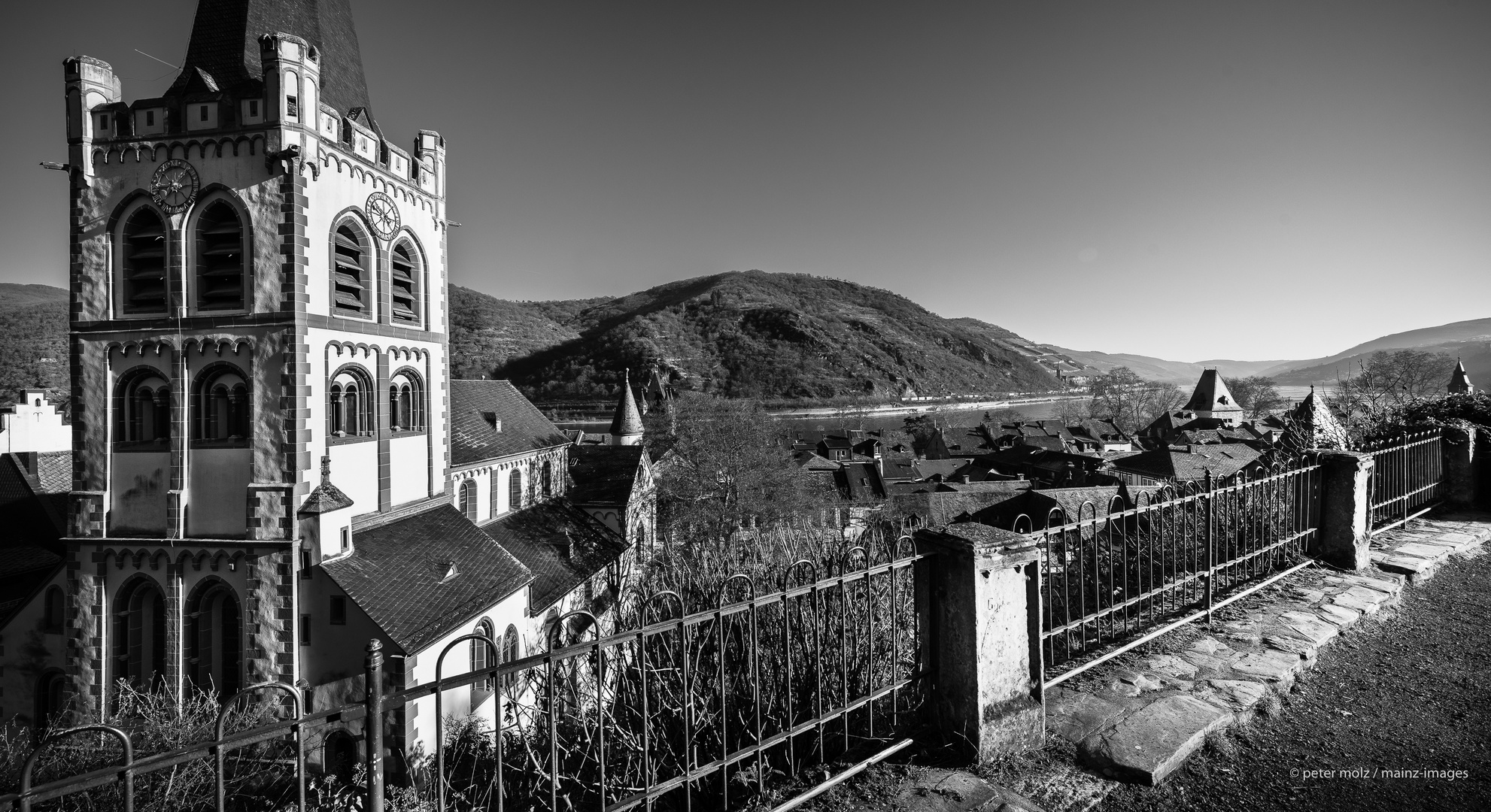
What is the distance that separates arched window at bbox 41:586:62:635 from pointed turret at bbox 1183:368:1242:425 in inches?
3522

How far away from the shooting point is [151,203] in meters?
13.5

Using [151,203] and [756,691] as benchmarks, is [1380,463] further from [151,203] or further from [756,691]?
[151,203]

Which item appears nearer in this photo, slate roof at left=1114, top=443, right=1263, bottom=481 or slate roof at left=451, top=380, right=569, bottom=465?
slate roof at left=451, top=380, right=569, bottom=465

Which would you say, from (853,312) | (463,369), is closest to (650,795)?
(463,369)

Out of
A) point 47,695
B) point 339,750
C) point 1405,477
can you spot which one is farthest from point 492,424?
point 1405,477

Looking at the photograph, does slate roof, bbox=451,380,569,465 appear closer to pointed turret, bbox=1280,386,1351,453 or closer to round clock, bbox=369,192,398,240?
round clock, bbox=369,192,398,240

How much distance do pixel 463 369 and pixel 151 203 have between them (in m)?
79.4

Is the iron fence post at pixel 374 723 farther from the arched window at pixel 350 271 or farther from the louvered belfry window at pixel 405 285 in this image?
the louvered belfry window at pixel 405 285

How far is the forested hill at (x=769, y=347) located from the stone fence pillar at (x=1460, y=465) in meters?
89.4

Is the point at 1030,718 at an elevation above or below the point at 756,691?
below

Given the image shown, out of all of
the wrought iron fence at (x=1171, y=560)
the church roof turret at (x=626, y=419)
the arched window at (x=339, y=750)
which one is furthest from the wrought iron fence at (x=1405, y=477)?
the church roof turret at (x=626, y=419)

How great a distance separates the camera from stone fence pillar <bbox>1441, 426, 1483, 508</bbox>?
9.33m

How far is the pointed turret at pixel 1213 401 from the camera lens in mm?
75125

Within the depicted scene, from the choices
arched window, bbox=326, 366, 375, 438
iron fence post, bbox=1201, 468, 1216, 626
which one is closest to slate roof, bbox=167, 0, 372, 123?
arched window, bbox=326, 366, 375, 438
